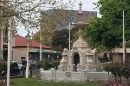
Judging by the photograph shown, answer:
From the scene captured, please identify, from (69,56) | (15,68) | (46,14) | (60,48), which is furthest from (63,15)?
(60,48)

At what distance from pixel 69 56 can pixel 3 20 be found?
97.1 feet

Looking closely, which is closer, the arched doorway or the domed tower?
the domed tower

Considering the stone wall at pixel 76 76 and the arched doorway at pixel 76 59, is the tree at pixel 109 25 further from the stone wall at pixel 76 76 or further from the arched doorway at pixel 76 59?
the stone wall at pixel 76 76

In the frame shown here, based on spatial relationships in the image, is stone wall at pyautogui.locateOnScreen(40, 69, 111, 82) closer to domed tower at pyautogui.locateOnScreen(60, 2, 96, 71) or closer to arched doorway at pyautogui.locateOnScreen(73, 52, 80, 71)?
domed tower at pyautogui.locateOnScreen(60, 2, 96, 71)

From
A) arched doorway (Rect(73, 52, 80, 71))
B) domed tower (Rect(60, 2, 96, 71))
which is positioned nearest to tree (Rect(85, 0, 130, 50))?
domed tower (Rect(60, 2, 96, 71))

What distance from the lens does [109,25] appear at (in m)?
54.4

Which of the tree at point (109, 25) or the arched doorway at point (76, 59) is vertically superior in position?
the tree at point (109, 25)

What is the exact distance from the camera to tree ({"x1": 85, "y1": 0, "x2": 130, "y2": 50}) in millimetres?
53803

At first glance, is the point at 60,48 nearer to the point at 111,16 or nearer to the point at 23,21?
the point at 111,16

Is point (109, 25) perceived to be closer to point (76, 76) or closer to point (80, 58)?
point (80, 58)

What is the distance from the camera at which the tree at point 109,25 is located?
5380cm

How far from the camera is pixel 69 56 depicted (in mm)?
45500

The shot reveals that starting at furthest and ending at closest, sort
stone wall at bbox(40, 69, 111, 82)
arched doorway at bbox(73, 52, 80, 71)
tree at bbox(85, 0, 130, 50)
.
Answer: tree at bbox(85, 0, 130, 50) < arched doorway at bbox(73, 52, 80, 71) < stone wall at bbox(40, 69, 111, 82)

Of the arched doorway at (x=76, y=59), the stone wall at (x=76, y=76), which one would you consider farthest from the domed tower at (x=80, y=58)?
the stone wall at (x=76, y=76)
